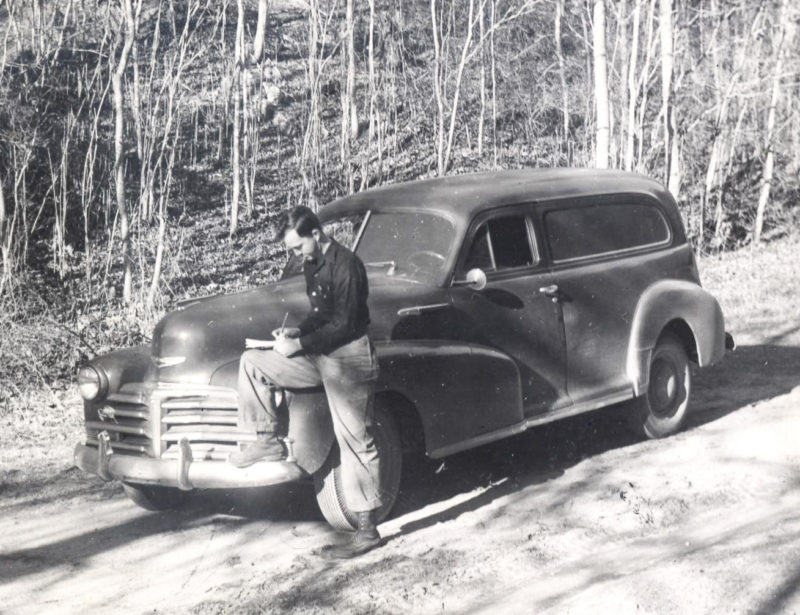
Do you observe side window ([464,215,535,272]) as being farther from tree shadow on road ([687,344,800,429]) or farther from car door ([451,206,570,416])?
tree shadow on road ([687,344,800,429])

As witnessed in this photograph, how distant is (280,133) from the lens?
34.3 metres

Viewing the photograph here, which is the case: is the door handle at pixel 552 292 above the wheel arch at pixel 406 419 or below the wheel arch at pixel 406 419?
above

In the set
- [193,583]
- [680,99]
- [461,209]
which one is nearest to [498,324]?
[461,209]

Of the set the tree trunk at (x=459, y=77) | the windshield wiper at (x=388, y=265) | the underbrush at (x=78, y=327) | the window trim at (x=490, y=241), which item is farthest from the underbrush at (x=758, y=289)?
the tree trunk at (x=459, y=77)

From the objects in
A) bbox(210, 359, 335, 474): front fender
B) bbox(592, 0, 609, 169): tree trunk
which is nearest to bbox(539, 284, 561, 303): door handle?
bbox(210, 359, 335, 474): front fender

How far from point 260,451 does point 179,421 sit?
0.55 meters

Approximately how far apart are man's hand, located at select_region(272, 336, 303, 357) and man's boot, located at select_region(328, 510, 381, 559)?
92cm

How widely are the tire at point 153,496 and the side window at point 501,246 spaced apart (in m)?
2.32

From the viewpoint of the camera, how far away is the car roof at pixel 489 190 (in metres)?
6.91

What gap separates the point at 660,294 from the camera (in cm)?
777

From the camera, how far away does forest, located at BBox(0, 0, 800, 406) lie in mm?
15039

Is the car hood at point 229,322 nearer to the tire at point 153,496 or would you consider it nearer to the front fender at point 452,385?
the front fender at point 452,385

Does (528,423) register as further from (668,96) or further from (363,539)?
(668,96)

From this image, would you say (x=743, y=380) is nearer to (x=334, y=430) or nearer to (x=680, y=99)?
(x=334, y=430)
